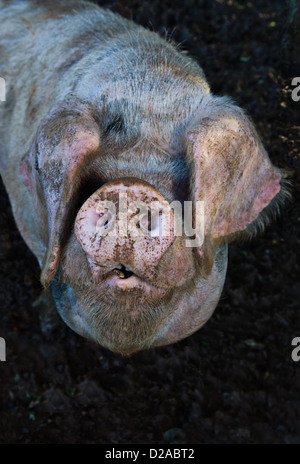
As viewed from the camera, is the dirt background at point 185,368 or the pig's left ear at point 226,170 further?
the dirt background at point 185,368

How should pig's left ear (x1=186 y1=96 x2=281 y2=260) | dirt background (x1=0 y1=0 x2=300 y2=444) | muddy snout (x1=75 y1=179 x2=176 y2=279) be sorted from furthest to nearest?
dirt background (x1=0 y1=0 x2=300 y2=444) < pig's left ear (x1=186 y1=96 x2=281 y2=260) < muddy snout (x1=75 y1=179 x2=176 y2=279)

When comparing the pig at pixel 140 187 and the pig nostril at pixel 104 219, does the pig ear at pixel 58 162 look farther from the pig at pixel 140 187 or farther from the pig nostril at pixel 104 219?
the pig nostril at pixel 104 219

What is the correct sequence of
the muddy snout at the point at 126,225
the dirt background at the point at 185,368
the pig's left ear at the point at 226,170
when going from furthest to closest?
the dirt background at the point at 185,368 → the pig's left ear at the point at 226,170 → the muddy snout at the point at 126,225

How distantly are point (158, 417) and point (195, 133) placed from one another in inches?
74.8

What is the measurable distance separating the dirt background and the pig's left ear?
1.43 m

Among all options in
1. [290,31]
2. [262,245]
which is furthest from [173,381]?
[290,31]

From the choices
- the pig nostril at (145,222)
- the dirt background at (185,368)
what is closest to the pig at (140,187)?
the pig nostril at (145,222)

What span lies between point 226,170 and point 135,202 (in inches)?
10.7

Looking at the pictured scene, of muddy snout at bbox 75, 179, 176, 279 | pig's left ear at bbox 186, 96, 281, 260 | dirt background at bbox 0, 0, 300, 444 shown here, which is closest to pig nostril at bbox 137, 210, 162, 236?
muddy snout at bbox 75, 179, 176, 279

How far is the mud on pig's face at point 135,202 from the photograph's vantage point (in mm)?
1291

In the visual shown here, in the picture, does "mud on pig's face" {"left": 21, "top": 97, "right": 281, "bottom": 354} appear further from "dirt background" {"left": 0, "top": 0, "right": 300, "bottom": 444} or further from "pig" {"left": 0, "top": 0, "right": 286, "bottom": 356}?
"dirt background" {"left": 0, "top": 0, "right": 300, "bottom": 444}

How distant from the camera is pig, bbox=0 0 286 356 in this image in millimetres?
1308

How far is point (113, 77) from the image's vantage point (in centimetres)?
175

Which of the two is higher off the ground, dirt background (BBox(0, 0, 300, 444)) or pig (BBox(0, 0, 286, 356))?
pig (BBox(0, 0, 286, 356))
